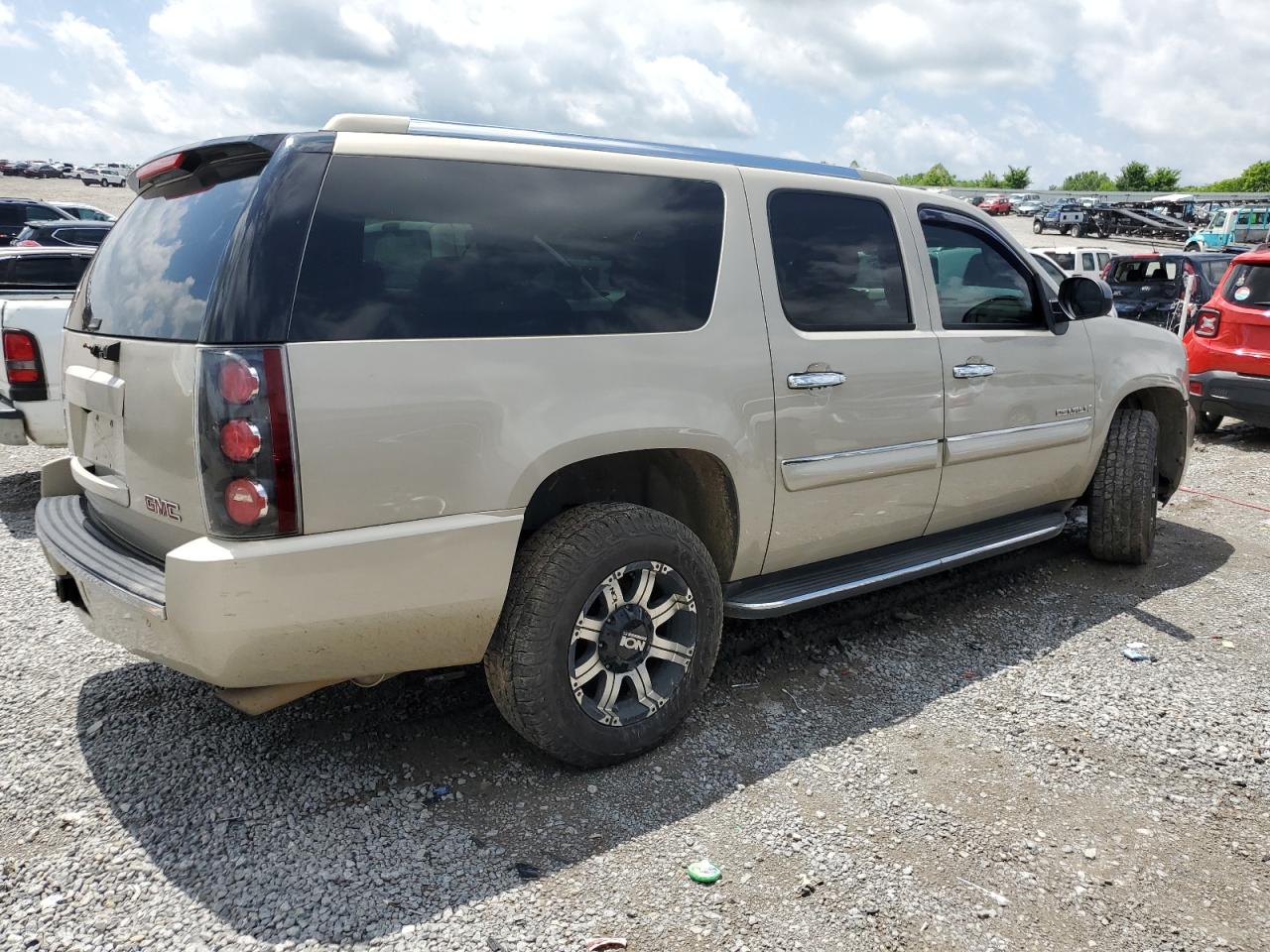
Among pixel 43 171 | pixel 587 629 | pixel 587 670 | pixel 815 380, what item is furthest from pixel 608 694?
pixel 43 171

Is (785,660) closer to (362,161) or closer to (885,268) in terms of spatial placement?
(885,268)

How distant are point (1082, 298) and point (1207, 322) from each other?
5.08 meters

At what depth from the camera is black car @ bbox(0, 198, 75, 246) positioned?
19500 millimetres

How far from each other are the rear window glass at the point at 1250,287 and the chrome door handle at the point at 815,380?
6.71m

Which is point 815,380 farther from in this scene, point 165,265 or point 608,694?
point 165,265

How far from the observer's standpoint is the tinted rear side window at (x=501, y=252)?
8.39 ft

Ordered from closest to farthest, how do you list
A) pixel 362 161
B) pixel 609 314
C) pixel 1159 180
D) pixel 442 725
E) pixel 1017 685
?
pixel 362 161 → pixel 609 314 → pixel 442 725 → pixel 1017 685 → pixel 1159 180

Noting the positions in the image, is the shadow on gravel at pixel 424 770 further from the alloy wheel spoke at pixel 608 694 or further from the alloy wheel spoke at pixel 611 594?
the alloy wheel spoke at pixel 611 594

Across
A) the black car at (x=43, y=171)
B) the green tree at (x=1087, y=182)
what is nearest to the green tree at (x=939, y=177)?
the green tree at (x=1087, y=182)

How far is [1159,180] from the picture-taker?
315ft

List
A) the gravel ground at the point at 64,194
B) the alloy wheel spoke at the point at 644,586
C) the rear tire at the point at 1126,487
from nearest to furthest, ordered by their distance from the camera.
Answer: the alloy wheel spoke at the point at 644,586, the rear tire at the point at 1126,487, the gravel ground at the point at 64,194

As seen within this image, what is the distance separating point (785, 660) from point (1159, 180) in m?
109

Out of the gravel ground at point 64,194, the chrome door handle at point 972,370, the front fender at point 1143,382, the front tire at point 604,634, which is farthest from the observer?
the gravel ground at point 64,194

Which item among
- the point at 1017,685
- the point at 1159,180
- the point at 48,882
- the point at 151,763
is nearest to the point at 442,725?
the point at 151,763
